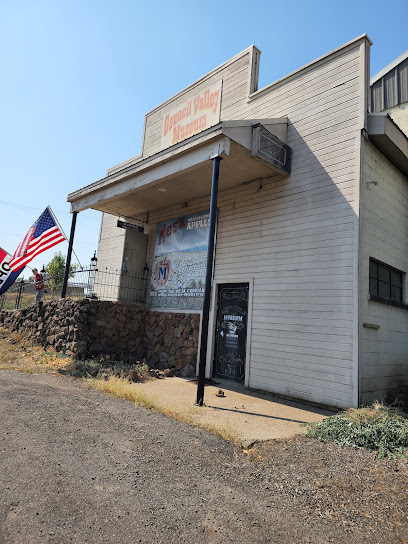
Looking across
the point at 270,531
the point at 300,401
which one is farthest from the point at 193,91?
the point at 270,531

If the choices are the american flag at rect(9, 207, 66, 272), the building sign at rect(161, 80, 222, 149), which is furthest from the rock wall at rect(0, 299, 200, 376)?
the building sign at rect(161, 80, 222, 149)

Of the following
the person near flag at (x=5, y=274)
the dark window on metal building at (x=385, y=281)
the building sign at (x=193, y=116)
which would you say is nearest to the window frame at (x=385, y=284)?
the dark window on metal building at (x=385, y=281)

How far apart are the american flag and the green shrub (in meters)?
9.74

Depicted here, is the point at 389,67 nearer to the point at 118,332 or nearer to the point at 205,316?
the point at 205,316

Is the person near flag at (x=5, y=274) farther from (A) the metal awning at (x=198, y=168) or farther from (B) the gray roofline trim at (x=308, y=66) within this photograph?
(B) the gray roofline trim at (x=308, y=66)

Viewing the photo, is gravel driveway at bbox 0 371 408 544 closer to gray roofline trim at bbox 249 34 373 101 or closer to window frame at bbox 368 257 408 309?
window frame at bbox 368 257 408 309

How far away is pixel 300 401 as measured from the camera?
7.12 metres

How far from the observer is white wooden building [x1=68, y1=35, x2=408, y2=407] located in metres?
6.91

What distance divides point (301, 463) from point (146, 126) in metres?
12.2

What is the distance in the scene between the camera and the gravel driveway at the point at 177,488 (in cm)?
260

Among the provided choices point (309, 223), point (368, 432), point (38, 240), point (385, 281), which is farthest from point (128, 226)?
point (368, 432)

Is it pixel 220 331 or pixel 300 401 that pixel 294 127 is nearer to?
pixel 220 331

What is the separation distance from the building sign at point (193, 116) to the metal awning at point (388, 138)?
456cm

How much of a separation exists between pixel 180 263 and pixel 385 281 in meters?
5.56
